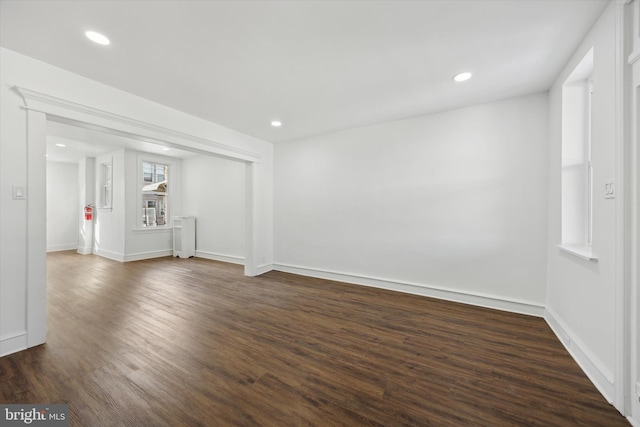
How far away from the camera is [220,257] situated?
6.23 m

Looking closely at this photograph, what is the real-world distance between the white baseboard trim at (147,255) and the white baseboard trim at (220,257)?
0.93 metres

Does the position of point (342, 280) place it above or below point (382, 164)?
below

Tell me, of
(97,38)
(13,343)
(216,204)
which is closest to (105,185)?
(216,204)

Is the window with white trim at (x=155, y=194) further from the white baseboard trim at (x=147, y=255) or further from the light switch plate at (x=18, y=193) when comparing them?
the light switch plate at (x=18, y=193)

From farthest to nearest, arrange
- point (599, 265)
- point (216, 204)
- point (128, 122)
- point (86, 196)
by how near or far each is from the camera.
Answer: point (86, 196), point (216, 204), point (128, 122), point (599, 265)

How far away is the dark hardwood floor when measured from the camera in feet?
4.99

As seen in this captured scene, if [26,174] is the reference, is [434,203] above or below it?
below

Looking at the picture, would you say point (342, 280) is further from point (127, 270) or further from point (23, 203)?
point (127, 270)

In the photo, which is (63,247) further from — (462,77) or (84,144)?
(462,77)

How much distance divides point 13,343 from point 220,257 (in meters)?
4.10

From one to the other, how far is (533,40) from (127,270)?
23.4ft

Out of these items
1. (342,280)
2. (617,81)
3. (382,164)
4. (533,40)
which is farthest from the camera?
(342,280)

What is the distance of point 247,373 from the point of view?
1.89 meters

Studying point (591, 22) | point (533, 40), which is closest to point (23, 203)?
point (533, 40)
